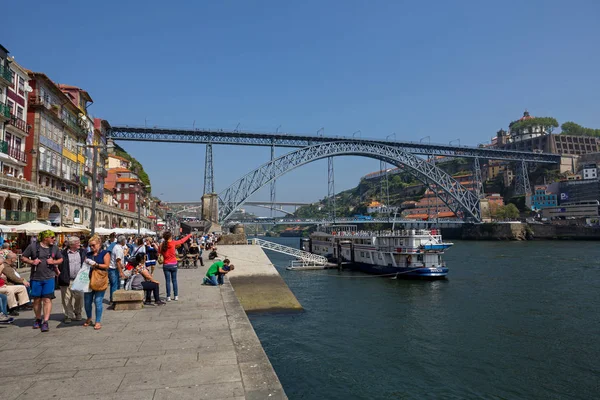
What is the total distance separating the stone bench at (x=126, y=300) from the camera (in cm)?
863

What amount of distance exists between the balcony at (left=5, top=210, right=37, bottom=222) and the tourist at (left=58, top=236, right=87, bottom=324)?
53.4ft

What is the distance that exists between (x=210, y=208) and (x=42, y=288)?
169 ft

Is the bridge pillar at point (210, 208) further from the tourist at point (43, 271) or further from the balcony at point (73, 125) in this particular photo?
the tourist at point (43, 271)

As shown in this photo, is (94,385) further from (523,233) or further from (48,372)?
(523,233)

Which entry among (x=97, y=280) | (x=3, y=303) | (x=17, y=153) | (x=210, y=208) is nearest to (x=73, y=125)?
(x=17, y=153)

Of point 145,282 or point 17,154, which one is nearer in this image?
point 145,282

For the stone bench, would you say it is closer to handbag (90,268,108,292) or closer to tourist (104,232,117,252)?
tourist (104,232,117,252)

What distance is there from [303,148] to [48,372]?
6559cm

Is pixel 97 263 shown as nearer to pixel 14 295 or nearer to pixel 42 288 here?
pixel 42 288

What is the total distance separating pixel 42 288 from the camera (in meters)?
6.84

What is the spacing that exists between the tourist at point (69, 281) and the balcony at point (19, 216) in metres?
16.3

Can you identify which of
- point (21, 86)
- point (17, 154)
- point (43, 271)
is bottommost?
point (43, 271)

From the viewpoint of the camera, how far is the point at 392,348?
1260cm

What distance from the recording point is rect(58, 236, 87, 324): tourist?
289 inches
